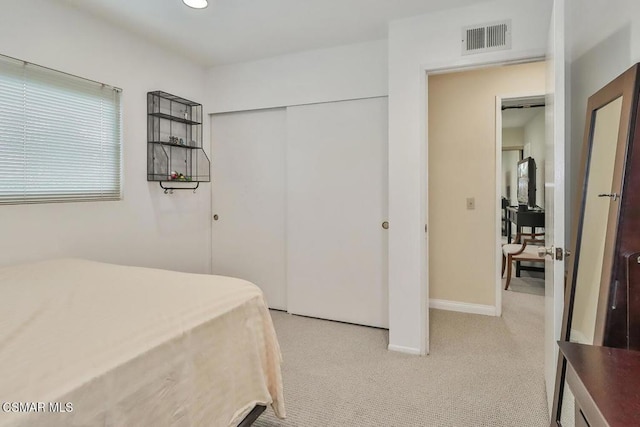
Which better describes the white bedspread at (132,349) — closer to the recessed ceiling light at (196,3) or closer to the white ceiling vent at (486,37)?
the recessed ceiling light at (196,3)

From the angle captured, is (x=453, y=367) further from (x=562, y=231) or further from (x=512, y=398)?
(x=562, y=231)

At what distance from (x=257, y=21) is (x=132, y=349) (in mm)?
2394


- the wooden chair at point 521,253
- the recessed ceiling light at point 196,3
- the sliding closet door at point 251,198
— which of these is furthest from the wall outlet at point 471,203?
the recessed ceiling light at point 196,3

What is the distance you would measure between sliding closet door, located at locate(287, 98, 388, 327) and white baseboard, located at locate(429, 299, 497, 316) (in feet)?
2.82

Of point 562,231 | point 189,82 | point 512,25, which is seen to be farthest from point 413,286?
point 189,82

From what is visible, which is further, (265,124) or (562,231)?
(265,124)

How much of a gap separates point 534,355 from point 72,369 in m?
2.75

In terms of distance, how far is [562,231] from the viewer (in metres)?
1.56

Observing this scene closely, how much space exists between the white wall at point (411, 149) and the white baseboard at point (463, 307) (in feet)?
3.71

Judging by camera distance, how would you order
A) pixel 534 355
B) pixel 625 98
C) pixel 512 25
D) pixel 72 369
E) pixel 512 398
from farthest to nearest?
pixel 534 355
pixel 512 25
pixel 512 398
pixel 625 98
pixel 72 369

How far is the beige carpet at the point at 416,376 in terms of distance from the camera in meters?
1.80

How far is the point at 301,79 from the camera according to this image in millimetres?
3182

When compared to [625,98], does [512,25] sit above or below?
above

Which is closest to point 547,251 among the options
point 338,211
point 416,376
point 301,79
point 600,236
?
point 600,236
